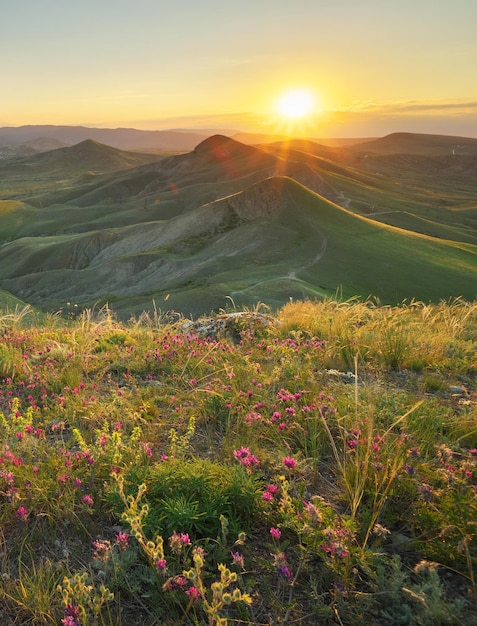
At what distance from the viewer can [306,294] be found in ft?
104

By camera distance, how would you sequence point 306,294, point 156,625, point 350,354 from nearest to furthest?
point 156,625
point 350,354
point 306,294

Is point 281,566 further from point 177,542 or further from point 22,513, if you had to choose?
point 22,513

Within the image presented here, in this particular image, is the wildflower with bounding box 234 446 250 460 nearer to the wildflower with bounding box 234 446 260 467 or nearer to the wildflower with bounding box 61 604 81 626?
the wildflower with bounding box 234 446 260 467

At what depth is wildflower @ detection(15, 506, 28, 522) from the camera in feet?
9.78

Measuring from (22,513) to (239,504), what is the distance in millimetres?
1528

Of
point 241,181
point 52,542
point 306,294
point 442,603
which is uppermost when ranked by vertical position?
point 241,181

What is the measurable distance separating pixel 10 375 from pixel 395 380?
514cm

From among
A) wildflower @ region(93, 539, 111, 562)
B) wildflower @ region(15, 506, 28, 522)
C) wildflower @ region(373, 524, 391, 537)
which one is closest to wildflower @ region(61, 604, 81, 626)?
wildflower @ region(93, 539, 111, 562)

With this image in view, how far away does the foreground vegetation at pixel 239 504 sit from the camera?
247 cm

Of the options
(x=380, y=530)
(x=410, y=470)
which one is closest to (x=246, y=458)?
(x=380, y=530)

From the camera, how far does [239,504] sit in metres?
3.10

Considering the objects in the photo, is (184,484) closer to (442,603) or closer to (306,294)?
(442,603)

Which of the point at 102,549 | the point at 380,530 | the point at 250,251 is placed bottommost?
the point at 250,251

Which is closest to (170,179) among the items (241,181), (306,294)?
(241,181)
